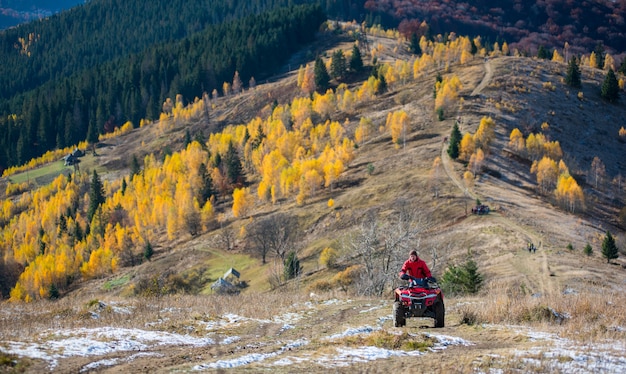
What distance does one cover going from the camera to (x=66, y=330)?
58.8 feet

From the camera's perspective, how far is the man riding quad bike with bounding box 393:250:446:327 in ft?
56.5

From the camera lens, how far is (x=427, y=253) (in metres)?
73.1

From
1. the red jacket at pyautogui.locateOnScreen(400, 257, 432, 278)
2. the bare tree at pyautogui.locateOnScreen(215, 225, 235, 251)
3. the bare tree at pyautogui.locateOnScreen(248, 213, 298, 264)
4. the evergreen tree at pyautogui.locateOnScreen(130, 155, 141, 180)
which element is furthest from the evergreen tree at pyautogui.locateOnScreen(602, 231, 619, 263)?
the evergreen tree at pyautogui.locateOnScreen(130, 155, 141, 180)

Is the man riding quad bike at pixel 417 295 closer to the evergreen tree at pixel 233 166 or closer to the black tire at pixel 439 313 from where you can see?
the black tire at pixel 439 313

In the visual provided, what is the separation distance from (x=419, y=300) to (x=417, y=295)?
17 cm

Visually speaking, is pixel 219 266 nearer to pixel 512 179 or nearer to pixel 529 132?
pixel 512 179

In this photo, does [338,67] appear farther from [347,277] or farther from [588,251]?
[588,251]

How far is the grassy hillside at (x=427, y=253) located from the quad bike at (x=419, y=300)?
0.64 metres

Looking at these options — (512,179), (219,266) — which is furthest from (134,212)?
(512,179)

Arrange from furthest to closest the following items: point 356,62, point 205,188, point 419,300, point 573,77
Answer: point 356,62
point 573,77
point 205,188
point 419,300

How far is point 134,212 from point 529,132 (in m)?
100.0

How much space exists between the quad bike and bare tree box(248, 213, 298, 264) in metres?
72.0

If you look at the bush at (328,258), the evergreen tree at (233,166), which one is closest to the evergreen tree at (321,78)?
the evergreen tree at (233,166)

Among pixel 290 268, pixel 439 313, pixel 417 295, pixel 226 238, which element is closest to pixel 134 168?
Answer: pixel 226 238
